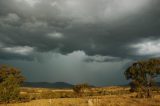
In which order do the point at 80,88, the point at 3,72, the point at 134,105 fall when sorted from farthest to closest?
the point at 80,88, the point at 3,72, the point at 134,105

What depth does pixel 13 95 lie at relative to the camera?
277 ft

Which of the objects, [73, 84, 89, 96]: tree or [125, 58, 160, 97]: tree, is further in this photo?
[73, 84, 89, 96]: tree

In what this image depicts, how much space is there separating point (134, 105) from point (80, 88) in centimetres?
10017

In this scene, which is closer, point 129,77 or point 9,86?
point 9,86

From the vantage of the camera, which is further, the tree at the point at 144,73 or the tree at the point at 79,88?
the tree at the point at 79,88

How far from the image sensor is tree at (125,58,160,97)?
107 meters

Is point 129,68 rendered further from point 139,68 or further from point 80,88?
point 80,88

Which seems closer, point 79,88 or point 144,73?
point 144,73

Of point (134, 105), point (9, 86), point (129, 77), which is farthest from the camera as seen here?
point (129, 77)

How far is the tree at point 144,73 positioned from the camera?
4218 inches

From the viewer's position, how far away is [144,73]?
358 feet

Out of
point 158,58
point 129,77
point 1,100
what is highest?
point 158,58

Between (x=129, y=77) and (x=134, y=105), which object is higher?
(x=129, y=77)

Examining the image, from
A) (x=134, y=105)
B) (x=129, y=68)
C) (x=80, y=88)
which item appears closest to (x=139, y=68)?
(x=129, y=68)
